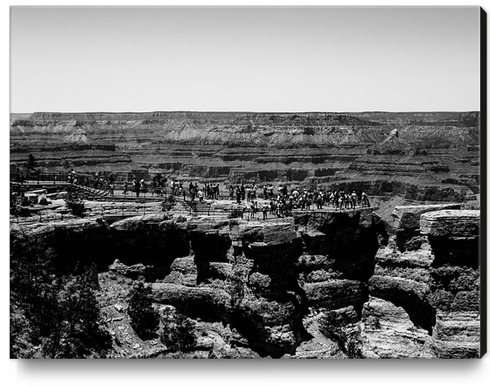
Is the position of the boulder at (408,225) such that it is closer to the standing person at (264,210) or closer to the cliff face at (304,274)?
the cliff face at (304,274)

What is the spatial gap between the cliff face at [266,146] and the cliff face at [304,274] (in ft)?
5.73

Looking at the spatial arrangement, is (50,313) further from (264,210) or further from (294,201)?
(294,201)

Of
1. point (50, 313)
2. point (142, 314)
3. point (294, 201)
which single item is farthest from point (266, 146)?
point (50, 313)

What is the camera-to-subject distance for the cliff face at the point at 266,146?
56.5 feet

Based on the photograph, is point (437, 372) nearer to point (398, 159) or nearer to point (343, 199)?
point (343, 199)

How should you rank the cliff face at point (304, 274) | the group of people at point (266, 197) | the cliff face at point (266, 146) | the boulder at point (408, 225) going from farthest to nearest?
the boulder at point (408, 225) → the group of people at point (266, 197) → the cliff face at point (266, 146) → the cliff face at point (304, 274)

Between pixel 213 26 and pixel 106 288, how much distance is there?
20.0 ft

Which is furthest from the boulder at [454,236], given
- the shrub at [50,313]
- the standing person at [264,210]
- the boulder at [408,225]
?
the shrub at [50,313]

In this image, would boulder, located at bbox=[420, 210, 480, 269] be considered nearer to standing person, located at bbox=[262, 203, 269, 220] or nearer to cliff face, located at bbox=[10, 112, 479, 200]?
cliff face, located at bbox=[10, 112, 479, 200]

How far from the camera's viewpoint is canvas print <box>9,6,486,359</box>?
14.7 m

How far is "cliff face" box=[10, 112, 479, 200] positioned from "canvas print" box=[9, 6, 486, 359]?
0.16m

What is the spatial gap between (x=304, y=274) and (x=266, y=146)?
12700 mm

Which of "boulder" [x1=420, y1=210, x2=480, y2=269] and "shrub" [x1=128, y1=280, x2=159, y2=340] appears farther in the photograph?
"shrub" [x1=128, y1=280, x2=159, y2=340]

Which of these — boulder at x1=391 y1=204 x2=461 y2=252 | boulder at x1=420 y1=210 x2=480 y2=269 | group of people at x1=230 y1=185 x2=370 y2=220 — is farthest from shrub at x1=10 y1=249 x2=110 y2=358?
boulder at x1=391 y1=204 x2=461 y2=252
